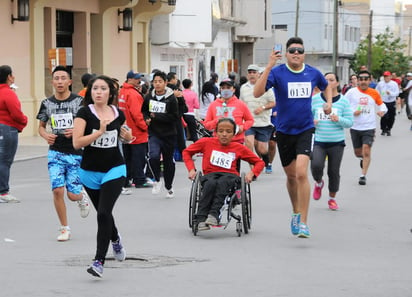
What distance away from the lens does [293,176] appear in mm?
10477

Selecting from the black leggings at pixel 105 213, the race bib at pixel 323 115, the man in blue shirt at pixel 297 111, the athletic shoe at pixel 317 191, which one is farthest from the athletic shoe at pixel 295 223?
the athletic shoe at pixel 317 191

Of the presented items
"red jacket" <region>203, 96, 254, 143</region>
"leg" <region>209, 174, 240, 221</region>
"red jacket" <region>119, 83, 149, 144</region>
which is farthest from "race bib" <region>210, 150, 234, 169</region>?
"red jacket" <region>119, 83, 149, 144</region>

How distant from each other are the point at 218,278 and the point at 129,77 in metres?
7.40

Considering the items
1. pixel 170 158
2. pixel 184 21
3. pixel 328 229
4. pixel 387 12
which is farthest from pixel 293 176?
pixel 387 12

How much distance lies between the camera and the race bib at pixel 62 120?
1034 cm

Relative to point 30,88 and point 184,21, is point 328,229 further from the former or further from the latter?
point 184,21

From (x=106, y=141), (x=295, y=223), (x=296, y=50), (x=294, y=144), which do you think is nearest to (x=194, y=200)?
(x=295, y=223)

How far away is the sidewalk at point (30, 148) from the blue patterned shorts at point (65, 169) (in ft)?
31.9

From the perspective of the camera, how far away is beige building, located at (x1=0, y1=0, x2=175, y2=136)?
2620 centimetres

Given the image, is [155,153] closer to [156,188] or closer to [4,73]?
[156,188]

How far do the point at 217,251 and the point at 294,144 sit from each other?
1556 mm

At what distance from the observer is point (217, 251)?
938 cm

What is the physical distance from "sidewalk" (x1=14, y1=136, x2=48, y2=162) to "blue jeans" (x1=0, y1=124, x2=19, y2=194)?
6.33 m

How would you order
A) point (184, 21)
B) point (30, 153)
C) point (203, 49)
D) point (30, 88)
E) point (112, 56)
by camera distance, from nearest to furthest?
point (30, 153)
point (30, 88)
point (112, 56)
point (184, 21)
point (203, 49)
